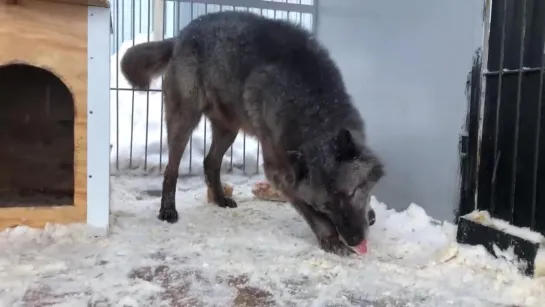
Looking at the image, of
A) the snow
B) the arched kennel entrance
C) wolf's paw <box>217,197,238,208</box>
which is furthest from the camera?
the snow

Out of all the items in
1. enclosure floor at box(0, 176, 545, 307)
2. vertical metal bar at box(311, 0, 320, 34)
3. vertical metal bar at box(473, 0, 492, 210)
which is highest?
vertical metal bar at box(311, 0, 320, 34)

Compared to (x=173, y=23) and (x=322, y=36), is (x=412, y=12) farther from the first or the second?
(x=173, y=23)

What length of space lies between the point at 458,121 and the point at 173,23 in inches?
82.5

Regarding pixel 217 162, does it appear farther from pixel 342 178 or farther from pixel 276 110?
pixel 342 178

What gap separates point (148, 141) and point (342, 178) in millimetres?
2255

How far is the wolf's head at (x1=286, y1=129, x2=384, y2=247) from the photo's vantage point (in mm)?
1738

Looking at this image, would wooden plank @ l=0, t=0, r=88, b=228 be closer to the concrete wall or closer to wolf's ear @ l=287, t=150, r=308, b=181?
wolf's ear @ l=287, t=150, r=308, b=181

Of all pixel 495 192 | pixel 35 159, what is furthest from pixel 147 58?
pixel 495 192

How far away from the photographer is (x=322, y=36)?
331cm

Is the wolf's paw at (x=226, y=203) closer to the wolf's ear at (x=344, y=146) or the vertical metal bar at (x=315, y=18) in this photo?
the wolf's ear at (x=344, y=146)

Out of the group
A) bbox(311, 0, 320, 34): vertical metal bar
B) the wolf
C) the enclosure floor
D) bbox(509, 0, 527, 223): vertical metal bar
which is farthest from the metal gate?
bbox(311, 0, 320, 34): vertical metal bar

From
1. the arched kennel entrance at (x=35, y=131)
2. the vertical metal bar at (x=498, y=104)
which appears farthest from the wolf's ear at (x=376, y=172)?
the arched kennel entrance at (x=35, y=131)

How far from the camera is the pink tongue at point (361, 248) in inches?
69.8

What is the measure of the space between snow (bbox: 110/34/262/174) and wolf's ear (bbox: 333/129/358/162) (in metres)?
1.81
